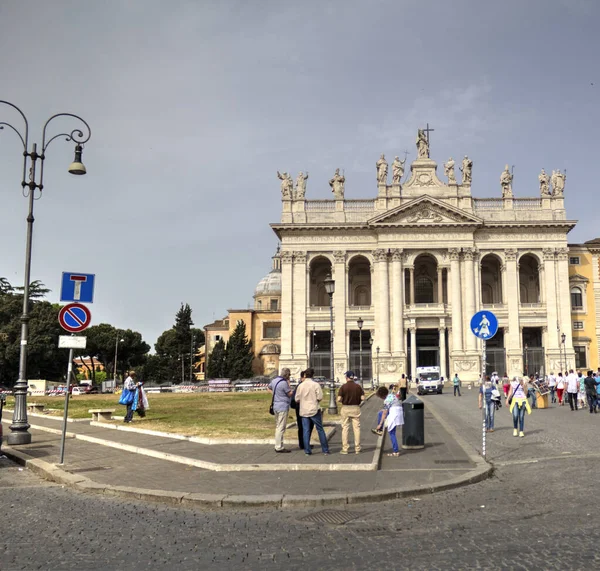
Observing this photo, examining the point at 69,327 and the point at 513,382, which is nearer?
the point at 69,327

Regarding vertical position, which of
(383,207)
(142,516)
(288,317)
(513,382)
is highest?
(383,207)

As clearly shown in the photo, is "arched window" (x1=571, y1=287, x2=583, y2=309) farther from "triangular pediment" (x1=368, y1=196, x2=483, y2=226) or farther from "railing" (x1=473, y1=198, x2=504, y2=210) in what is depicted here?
"triangular pediment" (x1=368, y1=196, x2=483, y2=226)

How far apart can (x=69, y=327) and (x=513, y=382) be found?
1124 centimetres

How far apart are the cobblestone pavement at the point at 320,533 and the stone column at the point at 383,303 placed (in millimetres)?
49156

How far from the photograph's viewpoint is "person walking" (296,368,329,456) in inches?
495

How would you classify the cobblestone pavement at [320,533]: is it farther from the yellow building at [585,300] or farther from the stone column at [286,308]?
the yellow building at [585,300]

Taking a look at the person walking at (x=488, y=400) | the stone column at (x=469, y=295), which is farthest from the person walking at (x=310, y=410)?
the stone column at (x=469, y=295)

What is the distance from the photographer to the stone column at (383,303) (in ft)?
194

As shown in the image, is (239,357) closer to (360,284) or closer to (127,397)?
(360,284)

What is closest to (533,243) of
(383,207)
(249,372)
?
(383,207)

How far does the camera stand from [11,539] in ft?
22.0

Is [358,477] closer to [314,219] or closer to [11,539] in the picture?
[11,539]

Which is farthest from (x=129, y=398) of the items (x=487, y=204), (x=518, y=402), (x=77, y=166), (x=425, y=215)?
(x=487, y=204)

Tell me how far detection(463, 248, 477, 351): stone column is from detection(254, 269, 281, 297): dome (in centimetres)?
4210
